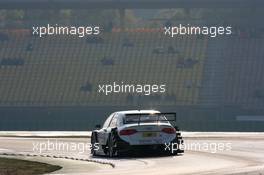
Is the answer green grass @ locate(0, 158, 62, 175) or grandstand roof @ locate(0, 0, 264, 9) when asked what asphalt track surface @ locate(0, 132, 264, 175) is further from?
grandstand roof @ locate(0, 0, 264, 9)

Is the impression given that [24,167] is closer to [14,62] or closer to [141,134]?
[141,134]

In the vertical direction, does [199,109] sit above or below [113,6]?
below

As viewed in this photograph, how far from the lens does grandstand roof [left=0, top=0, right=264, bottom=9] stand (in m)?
78.8

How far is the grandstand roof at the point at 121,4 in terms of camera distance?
78750 millimetres

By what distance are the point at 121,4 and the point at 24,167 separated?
62592mm

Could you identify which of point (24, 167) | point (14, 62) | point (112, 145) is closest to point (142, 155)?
Answer: point (112, 145)

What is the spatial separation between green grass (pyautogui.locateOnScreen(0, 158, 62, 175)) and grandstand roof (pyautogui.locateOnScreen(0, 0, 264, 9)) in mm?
59287

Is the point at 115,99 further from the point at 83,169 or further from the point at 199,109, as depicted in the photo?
the point at 83,169

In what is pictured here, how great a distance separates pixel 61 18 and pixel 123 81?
17.1 metres

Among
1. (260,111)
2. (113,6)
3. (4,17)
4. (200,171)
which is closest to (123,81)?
(113,6)

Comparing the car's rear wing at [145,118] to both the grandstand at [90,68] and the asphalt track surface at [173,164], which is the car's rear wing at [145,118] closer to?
the asphalt track surface at [173,164]

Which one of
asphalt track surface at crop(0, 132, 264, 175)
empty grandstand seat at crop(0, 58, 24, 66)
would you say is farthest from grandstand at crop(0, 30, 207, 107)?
asphalt track surface at crop(0, 132, 264, 175)

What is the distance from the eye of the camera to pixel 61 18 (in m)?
91.2

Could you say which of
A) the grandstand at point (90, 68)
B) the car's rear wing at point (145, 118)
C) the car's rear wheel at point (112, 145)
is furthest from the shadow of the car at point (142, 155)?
the grandstand at point (90, 68)
